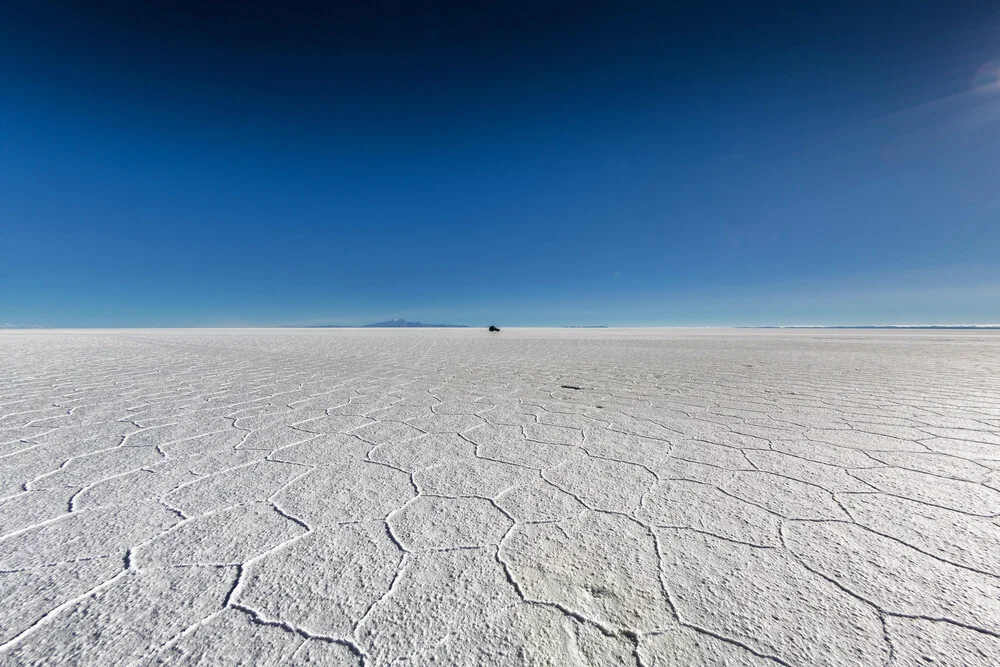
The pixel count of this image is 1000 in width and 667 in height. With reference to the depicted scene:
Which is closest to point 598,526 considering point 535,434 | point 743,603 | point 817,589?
point 743,603

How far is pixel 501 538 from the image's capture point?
1291 mm

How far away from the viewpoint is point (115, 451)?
207 centimetres

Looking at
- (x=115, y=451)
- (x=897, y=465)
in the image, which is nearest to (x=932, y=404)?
(x=897, y=465)

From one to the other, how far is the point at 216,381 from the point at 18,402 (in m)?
1.38

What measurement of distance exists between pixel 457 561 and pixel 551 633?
0.37 m

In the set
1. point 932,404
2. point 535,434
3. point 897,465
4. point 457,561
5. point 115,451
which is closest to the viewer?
point 457,561

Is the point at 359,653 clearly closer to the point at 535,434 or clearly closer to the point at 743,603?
the point at 743,603

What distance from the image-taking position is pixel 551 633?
2.92ft

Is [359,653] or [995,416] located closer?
[359,653]

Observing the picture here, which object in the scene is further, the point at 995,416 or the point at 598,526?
the point at 995,416

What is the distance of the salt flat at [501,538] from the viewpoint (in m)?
0.87

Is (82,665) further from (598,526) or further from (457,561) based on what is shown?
(598,526)

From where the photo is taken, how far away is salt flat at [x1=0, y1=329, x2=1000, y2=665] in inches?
34.3

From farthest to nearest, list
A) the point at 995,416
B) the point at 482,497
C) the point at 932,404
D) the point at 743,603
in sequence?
the point at 932,404 < the point at 995,416 < the point at 482,497 < the point at 743,603
